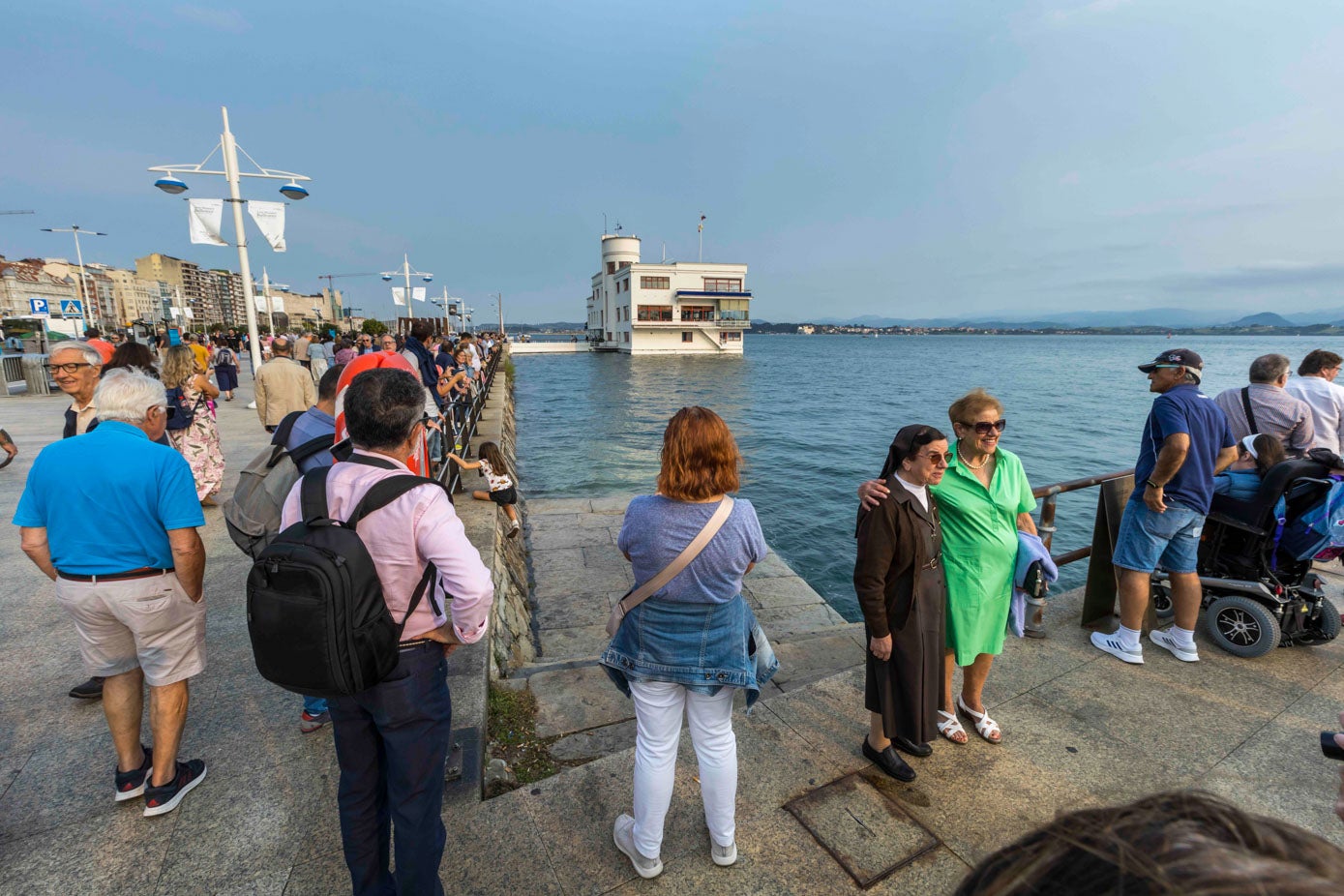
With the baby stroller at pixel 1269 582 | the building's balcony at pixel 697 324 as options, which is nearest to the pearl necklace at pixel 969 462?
the baby stroller at pixel 1269 582

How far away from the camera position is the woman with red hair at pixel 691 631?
2.17 meters

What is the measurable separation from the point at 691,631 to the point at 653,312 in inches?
2523

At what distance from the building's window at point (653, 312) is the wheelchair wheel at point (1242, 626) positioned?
62.5 m

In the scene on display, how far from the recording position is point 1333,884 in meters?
0.49

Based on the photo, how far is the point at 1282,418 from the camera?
4.31m

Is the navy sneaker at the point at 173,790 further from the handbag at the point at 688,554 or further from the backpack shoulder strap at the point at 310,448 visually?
the handbag at the point at 688,554

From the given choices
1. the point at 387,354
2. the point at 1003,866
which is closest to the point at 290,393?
the point at 387,354

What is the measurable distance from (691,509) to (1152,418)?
10.9ft

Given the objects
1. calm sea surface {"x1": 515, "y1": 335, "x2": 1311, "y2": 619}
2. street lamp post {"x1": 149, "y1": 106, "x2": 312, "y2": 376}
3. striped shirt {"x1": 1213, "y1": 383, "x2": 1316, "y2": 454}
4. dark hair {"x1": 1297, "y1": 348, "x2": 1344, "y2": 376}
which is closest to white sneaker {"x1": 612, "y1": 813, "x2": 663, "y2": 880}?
striped shirt {"x1": 1213, "y1": 383, "x2": 1316, "y2": 454}

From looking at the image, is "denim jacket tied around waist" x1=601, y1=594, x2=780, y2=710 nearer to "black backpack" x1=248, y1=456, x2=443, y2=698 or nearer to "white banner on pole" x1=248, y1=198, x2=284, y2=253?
"black backpack" x1=248, y1=456, x2=443, y2=698

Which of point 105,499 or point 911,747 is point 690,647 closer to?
point 911,747

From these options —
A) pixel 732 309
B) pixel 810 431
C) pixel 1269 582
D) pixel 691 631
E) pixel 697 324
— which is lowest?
pixel 810 431

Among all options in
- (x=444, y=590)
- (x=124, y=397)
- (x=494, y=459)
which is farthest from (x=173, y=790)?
(x=494, y=459)

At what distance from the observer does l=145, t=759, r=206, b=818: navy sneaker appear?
2.60 m
